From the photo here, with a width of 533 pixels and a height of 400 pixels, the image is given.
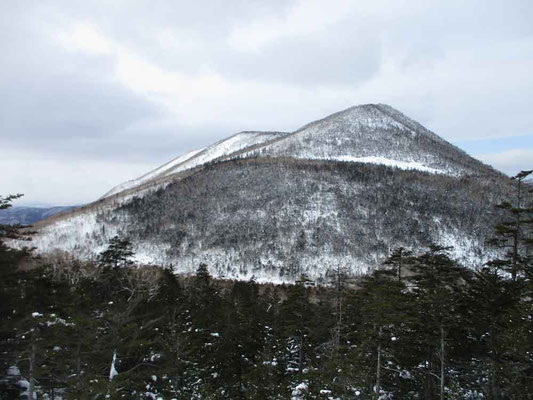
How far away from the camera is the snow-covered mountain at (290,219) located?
358 feet

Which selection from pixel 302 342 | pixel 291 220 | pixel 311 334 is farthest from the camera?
pixel 291 220

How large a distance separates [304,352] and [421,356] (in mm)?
13179

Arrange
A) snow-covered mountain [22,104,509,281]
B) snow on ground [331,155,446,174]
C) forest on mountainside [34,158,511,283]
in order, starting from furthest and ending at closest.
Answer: snow on ground [331,155,446,174] → snow-covered mountain [22,104,509,281] → forest on mountainside [34,158,511,283]

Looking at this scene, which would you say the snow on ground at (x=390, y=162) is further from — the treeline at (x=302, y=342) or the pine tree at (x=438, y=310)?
the pine tree at (x=438, y=310)

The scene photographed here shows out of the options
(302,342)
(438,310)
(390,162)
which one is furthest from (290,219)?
(438,310)

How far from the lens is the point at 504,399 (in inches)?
719

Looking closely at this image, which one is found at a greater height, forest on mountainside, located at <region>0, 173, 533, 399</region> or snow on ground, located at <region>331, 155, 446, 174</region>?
snow on ground, located at <region>331, 155, 446, 174</region>

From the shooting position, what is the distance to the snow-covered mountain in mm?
109125

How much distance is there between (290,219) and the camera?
124 m

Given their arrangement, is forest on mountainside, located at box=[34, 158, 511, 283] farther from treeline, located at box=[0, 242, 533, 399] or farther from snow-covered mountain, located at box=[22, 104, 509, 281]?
treeline, located at box=[0, 242, 533, 399]

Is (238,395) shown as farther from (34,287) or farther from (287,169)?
(287,169)

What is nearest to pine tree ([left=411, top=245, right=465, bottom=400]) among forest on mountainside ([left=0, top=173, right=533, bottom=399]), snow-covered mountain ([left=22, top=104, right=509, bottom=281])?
forest on mountainside ([left=0, top=173, right=533, bottom=399])

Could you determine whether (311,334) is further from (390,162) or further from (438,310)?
(390,162)

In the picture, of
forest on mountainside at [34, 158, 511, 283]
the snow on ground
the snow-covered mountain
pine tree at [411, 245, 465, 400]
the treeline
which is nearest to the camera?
the treeline
